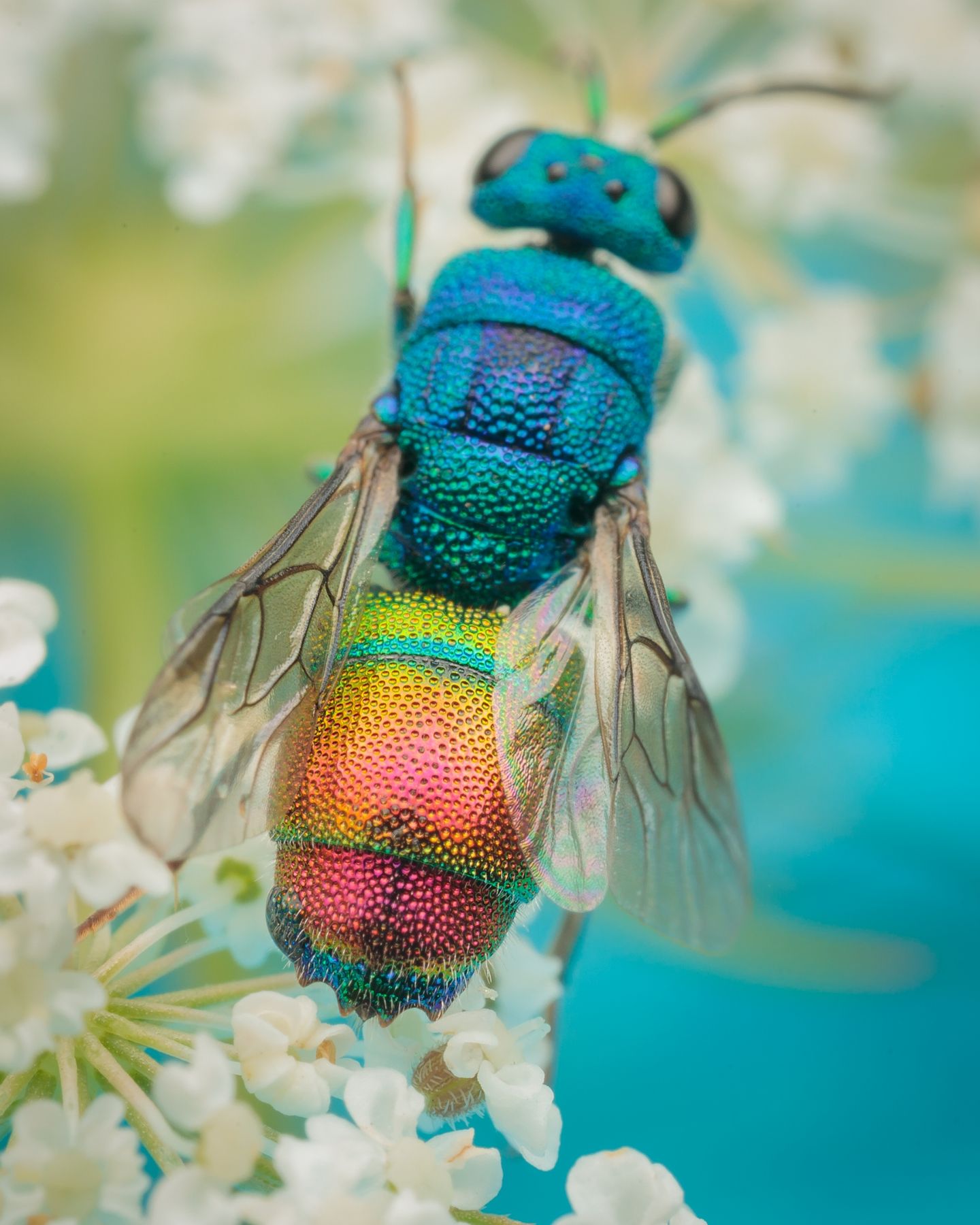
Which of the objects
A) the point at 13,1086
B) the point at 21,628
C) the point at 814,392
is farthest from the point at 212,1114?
the point at 814,392

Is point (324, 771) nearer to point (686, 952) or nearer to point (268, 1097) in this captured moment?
point (268, 1097)

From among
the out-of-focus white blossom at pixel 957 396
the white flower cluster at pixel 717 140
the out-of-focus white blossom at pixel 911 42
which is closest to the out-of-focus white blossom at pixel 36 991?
the white flower cluster at pixel 717 140

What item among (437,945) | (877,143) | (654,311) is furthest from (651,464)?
(437,945)

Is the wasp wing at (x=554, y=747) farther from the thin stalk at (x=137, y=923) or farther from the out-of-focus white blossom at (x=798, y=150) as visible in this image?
the out-of-focus white blossom at (x=798, y=150)

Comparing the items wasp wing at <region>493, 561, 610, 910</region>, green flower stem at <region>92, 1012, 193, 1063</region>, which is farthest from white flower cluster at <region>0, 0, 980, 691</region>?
green flower stem at <region>92, 1012, 193, 1063</region>

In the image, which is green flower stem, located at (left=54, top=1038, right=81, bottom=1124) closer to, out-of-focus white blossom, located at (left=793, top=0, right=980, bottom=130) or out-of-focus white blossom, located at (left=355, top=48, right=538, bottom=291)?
out-of-focus white blossom, located at (left=355, top=48, right=538, bottom=291)
